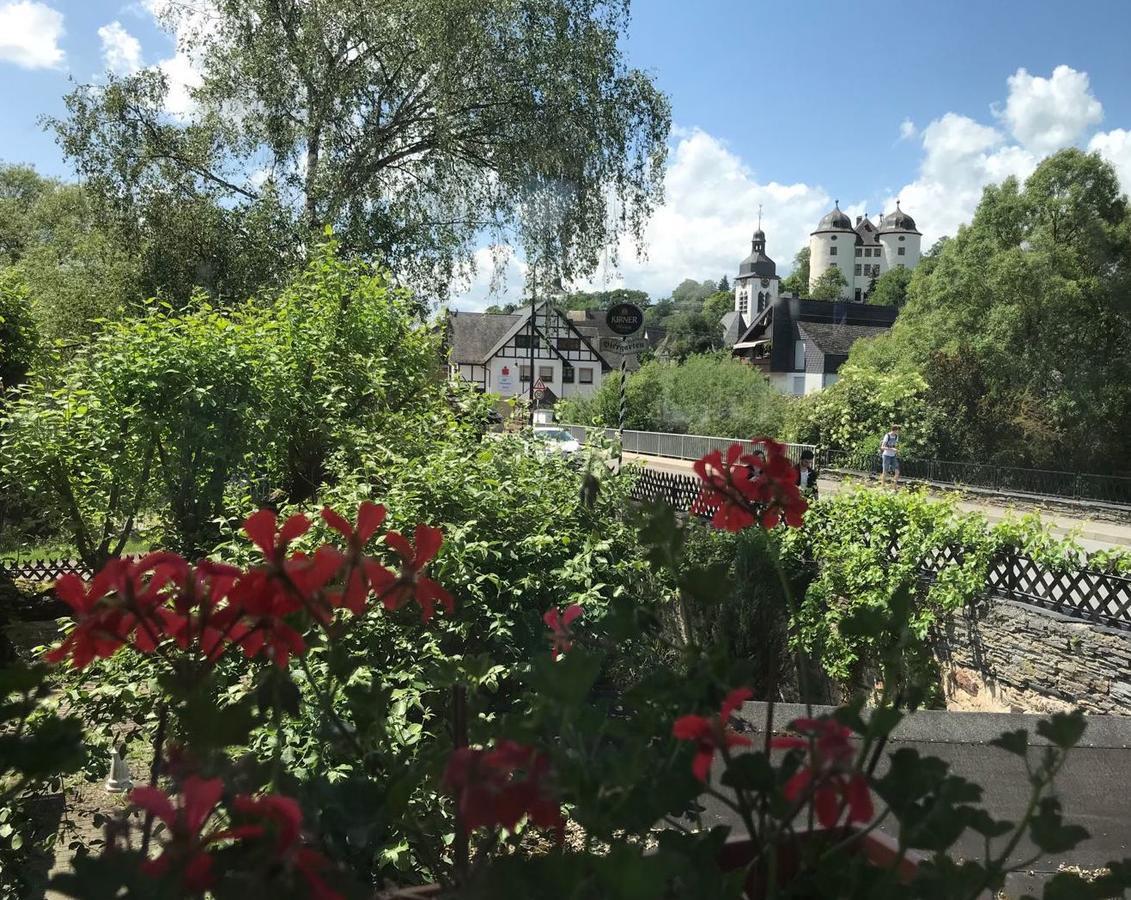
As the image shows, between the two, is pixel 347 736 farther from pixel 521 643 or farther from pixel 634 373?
pixel 634 373

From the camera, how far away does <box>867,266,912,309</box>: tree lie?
3386 inches

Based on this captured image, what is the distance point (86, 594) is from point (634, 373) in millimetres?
32346

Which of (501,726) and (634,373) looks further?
(634,373)

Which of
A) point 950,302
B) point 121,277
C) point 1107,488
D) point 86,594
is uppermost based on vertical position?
point 950,302

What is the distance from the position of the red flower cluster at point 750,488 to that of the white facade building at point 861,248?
101382mm

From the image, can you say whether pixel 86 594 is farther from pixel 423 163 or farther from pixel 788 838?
pixel 423 163

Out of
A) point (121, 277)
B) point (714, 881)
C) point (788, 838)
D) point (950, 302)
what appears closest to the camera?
point (714, 881)

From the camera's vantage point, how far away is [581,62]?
12.8m

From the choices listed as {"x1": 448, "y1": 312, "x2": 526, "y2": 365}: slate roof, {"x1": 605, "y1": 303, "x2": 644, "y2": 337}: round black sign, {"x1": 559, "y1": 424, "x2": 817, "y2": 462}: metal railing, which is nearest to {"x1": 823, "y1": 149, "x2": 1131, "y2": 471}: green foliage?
{"x1": 559, "y1": 424, "x2": 817, "y2": 462}: metal railing

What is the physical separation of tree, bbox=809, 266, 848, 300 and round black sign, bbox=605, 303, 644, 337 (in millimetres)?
82634

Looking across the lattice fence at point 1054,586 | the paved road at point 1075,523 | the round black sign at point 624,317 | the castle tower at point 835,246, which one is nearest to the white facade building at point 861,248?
the castle tower at point 835,246

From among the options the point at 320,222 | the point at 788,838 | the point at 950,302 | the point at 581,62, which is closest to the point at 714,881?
the point at 788,838

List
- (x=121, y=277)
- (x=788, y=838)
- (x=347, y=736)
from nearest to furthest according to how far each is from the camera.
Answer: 1. (x=788, y=838)
2. (x=347, y=736)
3. (x=121, y=277)

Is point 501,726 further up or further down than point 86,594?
further down
